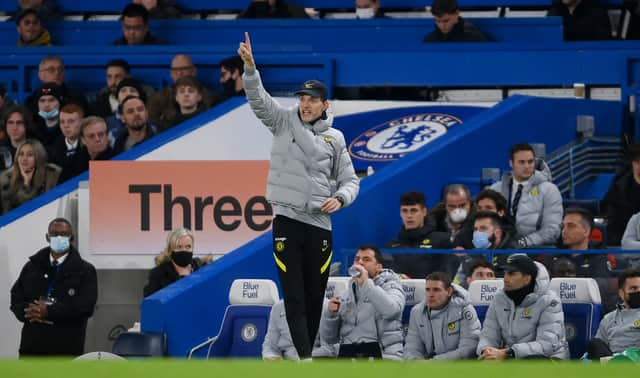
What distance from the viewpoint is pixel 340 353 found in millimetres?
10531

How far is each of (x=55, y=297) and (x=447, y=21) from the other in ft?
18.0

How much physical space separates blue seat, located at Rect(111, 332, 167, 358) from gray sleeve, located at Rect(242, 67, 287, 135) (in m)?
2.37

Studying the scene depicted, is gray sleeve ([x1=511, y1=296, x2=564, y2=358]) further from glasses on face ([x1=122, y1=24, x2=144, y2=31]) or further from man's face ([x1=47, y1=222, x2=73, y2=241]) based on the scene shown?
glasses on face ([x1=122, y1=24, x2=144, y2=31])

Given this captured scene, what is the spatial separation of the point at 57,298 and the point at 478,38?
574 centimetres

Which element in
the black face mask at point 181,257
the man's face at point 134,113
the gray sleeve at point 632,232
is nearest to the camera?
the gray sleeve at point 632,232

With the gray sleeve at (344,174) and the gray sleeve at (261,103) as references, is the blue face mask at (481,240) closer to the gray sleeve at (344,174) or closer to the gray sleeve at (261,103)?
the gray sleeve at (344,174)

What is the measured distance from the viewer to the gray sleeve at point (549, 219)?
1225 centimetres

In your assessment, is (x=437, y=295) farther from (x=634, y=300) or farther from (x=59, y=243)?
(x=59, y=243)

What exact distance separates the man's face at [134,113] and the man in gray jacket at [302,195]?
5.64m

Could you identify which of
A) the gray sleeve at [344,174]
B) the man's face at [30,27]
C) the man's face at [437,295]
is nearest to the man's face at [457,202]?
the man's face at [437,295]

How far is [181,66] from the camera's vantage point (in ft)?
50.1

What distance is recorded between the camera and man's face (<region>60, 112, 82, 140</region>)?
14520mm

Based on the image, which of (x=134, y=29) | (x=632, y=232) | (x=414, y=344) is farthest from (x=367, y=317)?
(x=134, y=29)

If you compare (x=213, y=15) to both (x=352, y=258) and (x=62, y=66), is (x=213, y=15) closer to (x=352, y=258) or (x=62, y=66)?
(x=62, y=66)
